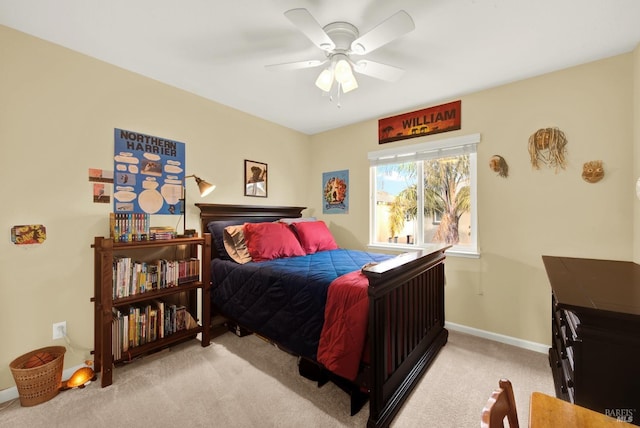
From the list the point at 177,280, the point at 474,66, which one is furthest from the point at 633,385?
the point at 177,280

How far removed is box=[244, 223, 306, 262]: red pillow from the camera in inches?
98.7

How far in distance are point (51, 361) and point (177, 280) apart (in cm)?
86

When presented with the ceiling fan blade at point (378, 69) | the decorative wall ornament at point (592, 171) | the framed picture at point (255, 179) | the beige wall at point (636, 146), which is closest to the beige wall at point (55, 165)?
Answer: the framed picture at point (255, 179)

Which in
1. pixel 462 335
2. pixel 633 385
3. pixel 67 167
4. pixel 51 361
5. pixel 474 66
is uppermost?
pixel 474 66

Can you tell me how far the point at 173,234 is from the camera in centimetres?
224

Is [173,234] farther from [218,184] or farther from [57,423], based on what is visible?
[57,423]

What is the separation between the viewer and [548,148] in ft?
7.44

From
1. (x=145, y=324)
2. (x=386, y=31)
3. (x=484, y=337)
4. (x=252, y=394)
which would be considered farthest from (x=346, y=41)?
(x=484, y=337)

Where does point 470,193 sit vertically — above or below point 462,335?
above

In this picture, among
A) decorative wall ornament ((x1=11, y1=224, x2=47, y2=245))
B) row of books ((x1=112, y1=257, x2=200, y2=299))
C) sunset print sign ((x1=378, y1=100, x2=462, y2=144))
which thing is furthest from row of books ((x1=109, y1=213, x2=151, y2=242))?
sunset print sign ((x1=378, y1=100, x2=462, y2=144))

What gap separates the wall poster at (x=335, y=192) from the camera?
3.60m

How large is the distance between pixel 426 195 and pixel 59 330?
344 cm

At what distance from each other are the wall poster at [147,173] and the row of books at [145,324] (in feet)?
2.70

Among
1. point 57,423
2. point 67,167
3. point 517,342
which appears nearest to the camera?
point 57,423
